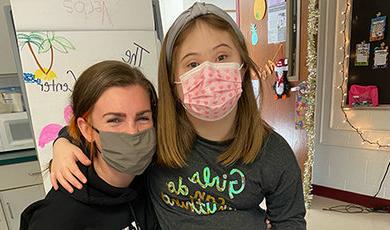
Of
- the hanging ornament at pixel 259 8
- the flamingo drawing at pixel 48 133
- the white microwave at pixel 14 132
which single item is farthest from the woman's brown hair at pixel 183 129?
the hanging ornament at pixel 259 8

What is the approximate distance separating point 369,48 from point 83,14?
217 cm

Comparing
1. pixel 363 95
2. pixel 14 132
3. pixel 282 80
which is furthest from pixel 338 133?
pixel 14 132

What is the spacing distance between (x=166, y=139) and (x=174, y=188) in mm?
160

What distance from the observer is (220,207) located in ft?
3.05

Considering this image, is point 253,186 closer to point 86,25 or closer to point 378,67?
point 86,25

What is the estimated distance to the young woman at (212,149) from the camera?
2.93 feet

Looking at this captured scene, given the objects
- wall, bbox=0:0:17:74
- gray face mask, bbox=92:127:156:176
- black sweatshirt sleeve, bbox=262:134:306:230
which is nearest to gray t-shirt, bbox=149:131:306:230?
black sweatshirt sleeve, bbox=262:134:306:230

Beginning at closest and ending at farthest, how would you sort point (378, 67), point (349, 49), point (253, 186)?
point (253, 186) < point (378, 67) < point (349, 49)

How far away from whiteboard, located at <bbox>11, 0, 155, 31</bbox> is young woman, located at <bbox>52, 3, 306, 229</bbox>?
32.8 inches

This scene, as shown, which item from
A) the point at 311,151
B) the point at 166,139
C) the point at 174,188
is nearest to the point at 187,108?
the point at 166,139

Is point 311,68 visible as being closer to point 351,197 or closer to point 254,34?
point 254,34

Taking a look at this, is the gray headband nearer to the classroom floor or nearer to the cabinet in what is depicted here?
the cabinet

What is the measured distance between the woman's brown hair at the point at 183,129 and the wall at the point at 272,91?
5.17ft

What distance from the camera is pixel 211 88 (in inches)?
35.9
